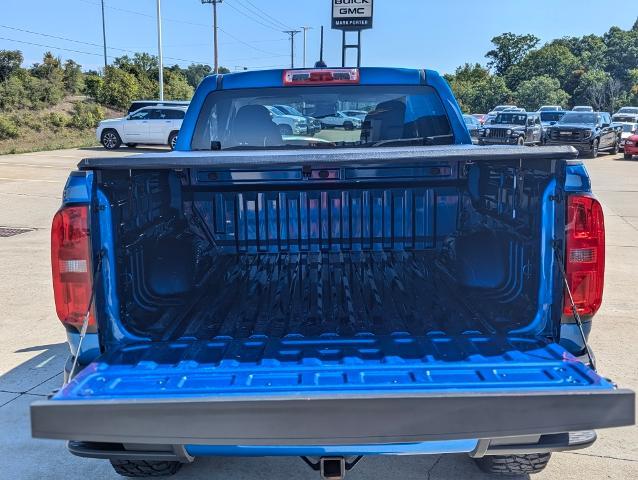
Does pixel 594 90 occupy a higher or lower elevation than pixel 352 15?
higher

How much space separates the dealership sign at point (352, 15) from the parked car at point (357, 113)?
12107mm

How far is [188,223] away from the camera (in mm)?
3785

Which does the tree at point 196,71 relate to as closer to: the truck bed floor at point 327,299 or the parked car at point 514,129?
the parked car at point 514,129

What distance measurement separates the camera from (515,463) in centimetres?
304

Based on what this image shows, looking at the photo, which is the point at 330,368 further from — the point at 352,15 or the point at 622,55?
the point at 622,55

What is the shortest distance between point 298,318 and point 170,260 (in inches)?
29.1

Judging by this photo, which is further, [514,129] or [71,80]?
[71,80]

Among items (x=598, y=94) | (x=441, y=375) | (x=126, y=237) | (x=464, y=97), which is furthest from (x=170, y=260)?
(x=598, y=94)

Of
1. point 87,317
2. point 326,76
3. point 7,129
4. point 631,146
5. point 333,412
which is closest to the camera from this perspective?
point 333,412

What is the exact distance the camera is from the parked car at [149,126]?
25.0 metres

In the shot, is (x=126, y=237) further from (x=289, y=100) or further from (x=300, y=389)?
(x=289, y=100)

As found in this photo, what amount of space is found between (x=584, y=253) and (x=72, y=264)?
2.12 metres

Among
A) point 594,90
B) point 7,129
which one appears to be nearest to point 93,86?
point 7,129

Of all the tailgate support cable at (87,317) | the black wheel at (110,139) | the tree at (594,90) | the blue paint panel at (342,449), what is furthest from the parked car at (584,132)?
the tree at (594,90)
